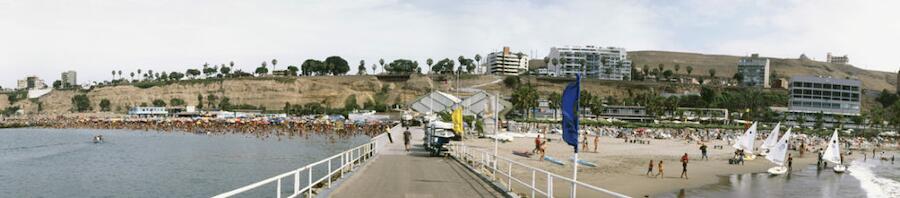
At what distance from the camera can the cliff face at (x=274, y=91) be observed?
159 m

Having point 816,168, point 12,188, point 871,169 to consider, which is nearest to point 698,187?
point 816,168

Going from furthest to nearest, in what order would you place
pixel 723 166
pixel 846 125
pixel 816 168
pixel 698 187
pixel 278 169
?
pixel 846 125 → pixel 816 168 → pixel 723 166 → pixel 278 169 → pixel 698 187

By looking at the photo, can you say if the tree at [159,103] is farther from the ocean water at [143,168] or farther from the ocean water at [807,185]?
the ocean water at [807,185]

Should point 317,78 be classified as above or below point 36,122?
above

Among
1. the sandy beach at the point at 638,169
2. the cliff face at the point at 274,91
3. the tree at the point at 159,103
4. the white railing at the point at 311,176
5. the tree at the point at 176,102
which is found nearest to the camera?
the white railing at the point at 311,176

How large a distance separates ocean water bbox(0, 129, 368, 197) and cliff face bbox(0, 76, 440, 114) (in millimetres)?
93438

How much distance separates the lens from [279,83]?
540ft

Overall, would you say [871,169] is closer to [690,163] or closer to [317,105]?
[690,163]

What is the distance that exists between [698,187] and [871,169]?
26.0 m

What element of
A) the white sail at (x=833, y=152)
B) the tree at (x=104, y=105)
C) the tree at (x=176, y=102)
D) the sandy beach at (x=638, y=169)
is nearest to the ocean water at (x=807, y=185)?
the white sail at (x=833, y=152)

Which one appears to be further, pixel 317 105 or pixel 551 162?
pixel 317 105

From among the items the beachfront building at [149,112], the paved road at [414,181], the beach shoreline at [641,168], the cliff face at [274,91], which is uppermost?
the cliff face at [274,91]

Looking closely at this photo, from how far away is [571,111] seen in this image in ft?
39.5

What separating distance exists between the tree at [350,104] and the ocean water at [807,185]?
110 m
